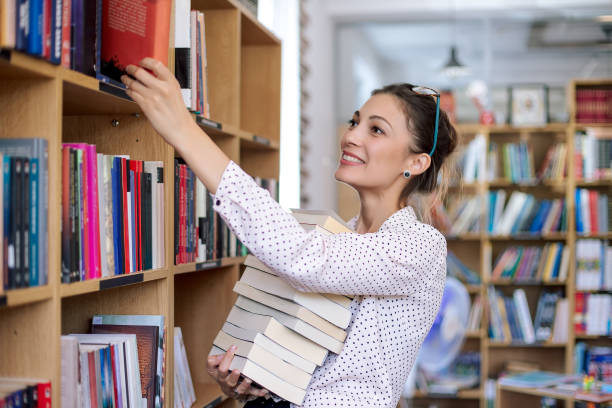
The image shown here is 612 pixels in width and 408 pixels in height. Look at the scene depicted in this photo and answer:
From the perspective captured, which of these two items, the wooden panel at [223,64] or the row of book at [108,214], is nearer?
the row of book at [108,214]

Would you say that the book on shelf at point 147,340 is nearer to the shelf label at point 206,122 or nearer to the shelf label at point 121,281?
the shelf label at point 121,281

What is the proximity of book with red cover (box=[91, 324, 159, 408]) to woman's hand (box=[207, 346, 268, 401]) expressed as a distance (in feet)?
0.53

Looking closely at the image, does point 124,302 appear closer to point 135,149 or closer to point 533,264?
point 135,149

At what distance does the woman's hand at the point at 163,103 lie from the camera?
129 cm

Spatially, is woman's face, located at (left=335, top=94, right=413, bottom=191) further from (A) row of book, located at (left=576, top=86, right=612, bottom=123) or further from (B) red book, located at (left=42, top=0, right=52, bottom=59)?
(A) row of book, located at (left=576, top=86, right=612, bottom=123)

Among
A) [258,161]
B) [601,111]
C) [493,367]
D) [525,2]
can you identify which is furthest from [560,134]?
[258,161]

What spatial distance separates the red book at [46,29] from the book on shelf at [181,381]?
3.35 ft

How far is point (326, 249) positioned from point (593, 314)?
13.8ft

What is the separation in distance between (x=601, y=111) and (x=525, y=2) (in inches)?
42.7

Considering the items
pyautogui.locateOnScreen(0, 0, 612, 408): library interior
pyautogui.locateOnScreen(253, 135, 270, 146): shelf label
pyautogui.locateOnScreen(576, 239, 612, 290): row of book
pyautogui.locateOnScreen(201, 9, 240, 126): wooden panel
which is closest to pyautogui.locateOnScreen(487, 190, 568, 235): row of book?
pyautogui.locateOnScreen(576, 239, 612, 290): row of book

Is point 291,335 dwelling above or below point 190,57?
below

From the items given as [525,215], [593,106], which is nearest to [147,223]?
[525,215]

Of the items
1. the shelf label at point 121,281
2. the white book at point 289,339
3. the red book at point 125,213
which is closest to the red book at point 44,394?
the shelf label at point 121,281

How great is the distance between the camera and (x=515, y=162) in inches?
203
